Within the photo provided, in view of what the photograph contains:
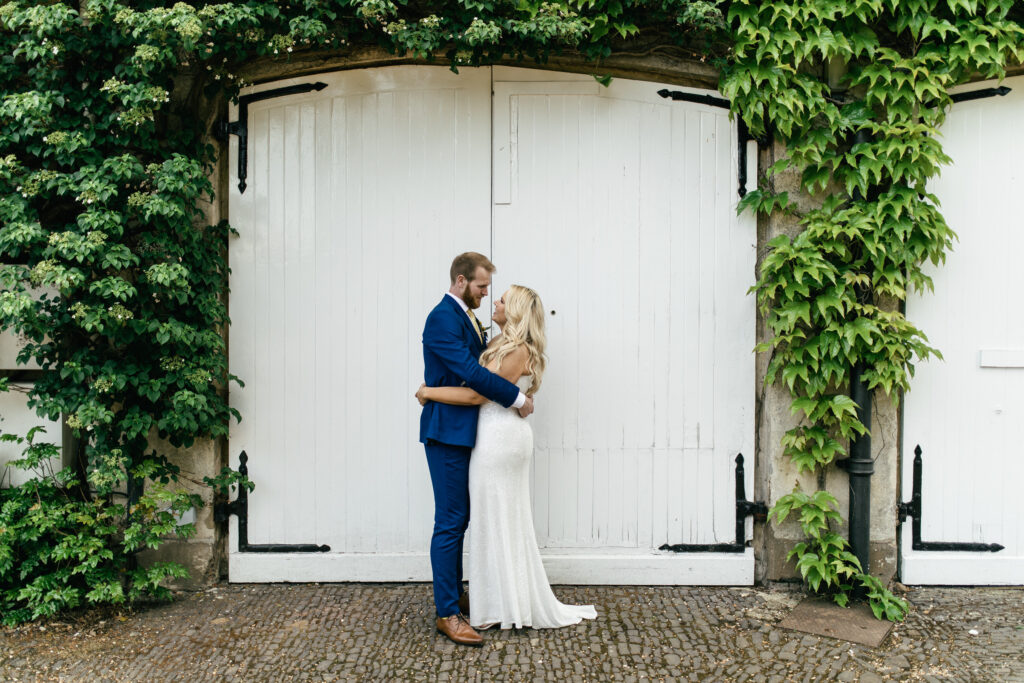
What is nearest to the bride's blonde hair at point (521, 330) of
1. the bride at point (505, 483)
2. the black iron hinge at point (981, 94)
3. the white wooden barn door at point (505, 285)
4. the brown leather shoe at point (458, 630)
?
the bride at point (505, 483)

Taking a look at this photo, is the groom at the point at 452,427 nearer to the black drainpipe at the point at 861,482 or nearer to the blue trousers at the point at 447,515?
the blue trousers at the point at 447,515

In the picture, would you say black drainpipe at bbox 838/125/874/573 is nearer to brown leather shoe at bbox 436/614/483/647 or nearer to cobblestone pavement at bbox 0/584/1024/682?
cobblestone pavement at bbox 0/584/1024/682

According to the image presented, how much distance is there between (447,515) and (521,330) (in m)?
0.98

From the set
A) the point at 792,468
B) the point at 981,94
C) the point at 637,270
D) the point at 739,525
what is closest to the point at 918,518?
the point at 792,468

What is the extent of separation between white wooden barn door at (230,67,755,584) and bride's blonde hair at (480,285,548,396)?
2.50ft

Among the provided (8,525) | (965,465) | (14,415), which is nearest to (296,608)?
(8,525)

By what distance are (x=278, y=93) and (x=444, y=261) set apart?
1363mm

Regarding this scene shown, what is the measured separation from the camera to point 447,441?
368cm

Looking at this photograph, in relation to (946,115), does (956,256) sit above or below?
below

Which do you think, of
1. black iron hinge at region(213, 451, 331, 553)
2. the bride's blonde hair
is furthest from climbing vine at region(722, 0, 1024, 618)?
black iron hinge at region(213, 451, 331, 553)

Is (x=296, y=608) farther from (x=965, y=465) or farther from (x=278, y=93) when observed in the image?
(x=965, y=465)

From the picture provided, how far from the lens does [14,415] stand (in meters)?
4.34

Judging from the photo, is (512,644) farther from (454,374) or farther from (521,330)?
(521,330)

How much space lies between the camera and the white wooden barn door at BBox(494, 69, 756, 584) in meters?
4.45
